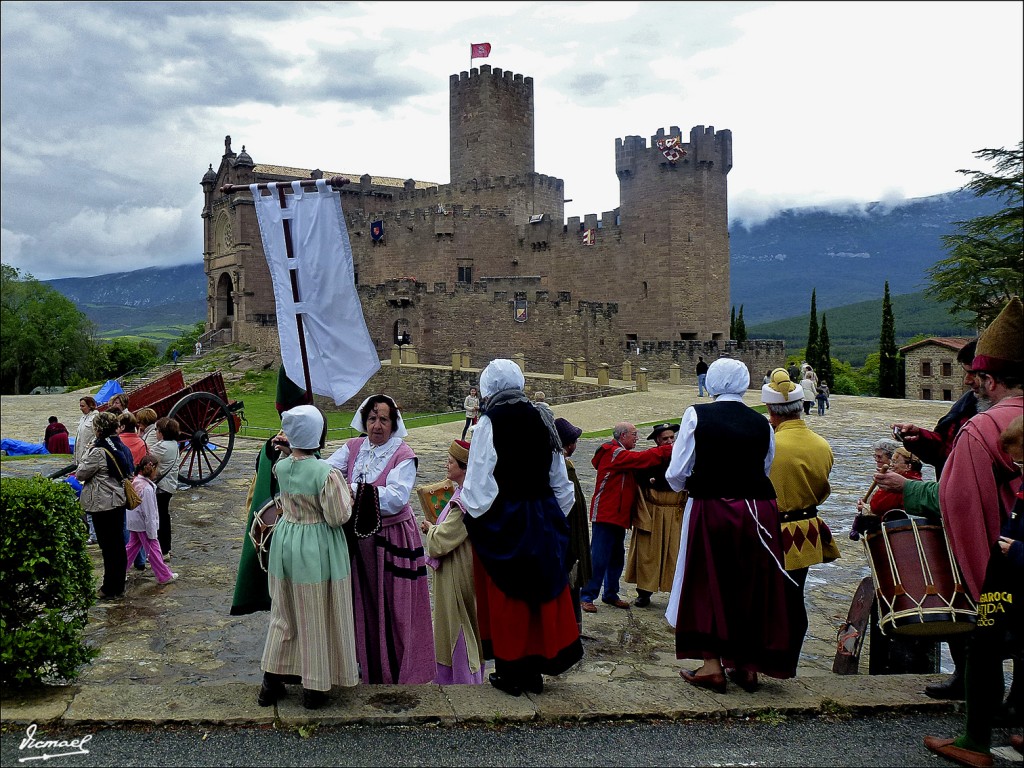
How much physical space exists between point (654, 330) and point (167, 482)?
3396cm

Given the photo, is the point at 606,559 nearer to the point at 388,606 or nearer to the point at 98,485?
the point at 388,606

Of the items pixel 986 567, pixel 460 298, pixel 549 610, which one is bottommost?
pixel 549 610

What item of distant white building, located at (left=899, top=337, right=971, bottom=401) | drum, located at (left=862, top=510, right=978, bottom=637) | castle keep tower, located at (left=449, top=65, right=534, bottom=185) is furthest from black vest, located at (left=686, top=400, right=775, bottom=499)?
distant white building, located at (left=899, top=337, right=971, bottom=401)

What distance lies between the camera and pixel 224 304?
170 ft

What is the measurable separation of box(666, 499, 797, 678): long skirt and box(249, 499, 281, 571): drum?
2.50m

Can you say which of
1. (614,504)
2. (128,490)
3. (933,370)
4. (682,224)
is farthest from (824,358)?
(128,490)

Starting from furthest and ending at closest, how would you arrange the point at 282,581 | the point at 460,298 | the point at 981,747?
1. the point at 460,298
2. the point at 282,581
3. the point at 981,747

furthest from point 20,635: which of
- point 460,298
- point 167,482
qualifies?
point 460,298

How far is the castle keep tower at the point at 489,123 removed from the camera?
4884 cm

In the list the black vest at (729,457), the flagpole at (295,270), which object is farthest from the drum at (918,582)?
the flagpole at (295,270)

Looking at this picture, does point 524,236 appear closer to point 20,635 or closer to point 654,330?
point 654,330

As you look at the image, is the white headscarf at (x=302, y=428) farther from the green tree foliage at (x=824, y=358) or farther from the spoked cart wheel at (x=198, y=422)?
the green tree foliage at (x=824, y=358)

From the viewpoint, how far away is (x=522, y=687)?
4.68 meters

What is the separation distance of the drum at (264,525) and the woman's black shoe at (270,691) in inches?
26.9
